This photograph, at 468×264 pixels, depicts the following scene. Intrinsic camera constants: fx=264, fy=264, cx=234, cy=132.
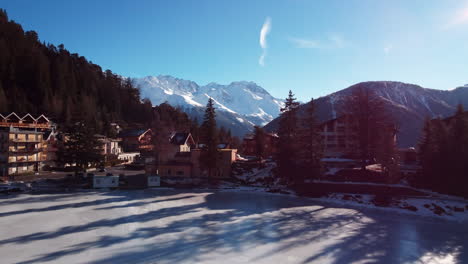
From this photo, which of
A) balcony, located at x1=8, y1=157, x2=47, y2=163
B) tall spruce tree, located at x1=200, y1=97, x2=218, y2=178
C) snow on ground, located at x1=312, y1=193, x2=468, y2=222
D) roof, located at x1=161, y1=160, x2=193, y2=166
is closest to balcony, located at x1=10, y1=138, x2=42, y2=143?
balcony, located at x1=8, y1=157, x2=47, y2=163

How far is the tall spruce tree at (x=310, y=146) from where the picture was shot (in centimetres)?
3978

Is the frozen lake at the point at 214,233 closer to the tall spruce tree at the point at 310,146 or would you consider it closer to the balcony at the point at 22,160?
the tall spruce tree at the point at 310,146

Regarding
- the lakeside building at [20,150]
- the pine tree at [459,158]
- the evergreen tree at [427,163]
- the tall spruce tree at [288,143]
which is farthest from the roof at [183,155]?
the pine tree at [459,158]

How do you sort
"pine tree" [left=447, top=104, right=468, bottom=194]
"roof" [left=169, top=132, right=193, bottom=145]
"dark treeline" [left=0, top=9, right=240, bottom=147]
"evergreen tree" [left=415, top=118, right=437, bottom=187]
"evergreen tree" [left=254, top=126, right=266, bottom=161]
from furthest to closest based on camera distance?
"dark treeline" [left=0, top=9, right=240, bottom=147], "roof" [left=169, top=132, right=193, bottom=145], "evergreen tree" [left=254, top=126, right=266, bottom=161], "evergreen tree" [left=415, top=118, right=437, bottom=187], "pine tree" [left=447, top=104, right=468, bottom=194]

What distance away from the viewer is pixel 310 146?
134ft

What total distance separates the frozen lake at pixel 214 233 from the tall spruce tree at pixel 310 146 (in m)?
7.24

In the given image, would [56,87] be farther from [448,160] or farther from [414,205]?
[448,160]

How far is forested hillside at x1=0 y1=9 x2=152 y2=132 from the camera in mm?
82000

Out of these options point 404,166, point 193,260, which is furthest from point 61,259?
point 404,166

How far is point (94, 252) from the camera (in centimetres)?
1683

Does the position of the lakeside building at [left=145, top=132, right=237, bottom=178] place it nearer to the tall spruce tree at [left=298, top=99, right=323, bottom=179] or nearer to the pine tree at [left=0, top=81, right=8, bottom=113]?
the tall spruce tree at [left=298, top=99, right=323, bottom=179]

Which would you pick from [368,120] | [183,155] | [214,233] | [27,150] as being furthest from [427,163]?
[27,150]

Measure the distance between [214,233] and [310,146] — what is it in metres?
24.7

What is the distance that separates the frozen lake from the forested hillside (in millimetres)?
51106
